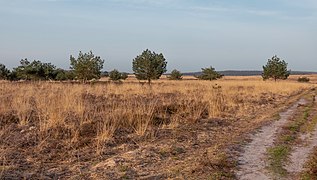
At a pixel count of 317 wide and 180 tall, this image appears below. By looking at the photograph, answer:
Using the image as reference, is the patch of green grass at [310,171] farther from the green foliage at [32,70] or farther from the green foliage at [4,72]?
the green foliage at [4,72]

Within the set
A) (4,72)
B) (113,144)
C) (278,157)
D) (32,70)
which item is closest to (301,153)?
(278,157)

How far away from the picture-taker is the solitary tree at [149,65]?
163ft

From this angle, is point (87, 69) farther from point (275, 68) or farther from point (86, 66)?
point (275, 68)

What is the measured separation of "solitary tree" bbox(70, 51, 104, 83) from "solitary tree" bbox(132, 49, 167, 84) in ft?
28.6

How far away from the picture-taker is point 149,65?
49.4 metres

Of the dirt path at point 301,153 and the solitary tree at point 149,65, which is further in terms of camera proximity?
the solitary tree at point 149,65

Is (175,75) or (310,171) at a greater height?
(175,75)

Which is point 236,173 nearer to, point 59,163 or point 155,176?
point 155,176

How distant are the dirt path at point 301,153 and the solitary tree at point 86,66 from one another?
31.3 metres

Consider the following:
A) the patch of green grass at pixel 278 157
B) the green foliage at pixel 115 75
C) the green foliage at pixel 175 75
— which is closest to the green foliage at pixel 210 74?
the green foliage at pixel 175 75

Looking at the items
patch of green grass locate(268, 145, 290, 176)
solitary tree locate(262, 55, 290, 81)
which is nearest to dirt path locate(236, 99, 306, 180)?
patch of green grass locate(268, 145, 290, 176)

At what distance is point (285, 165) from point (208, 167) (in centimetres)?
172

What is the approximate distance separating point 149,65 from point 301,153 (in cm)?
4021

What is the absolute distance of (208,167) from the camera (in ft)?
25.9
